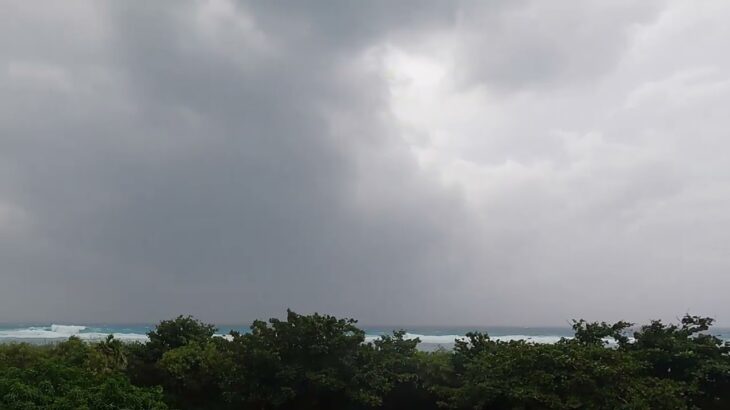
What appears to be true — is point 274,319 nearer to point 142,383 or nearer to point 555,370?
point 142,383

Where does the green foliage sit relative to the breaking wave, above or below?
above

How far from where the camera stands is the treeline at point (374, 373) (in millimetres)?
11242

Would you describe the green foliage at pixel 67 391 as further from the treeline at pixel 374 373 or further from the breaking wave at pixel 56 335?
→ the breaking wave at pixel 56 335

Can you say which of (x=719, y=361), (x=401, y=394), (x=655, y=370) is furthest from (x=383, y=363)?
(x=719, y=361)

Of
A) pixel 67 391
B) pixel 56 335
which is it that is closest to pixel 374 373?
pixel 67 391

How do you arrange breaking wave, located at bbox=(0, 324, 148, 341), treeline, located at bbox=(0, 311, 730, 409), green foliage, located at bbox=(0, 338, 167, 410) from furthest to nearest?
breaking wave, located at bbox=(0, 324, 148, 341) → treeline, located at bbox=(0, 311, 730, 409) → green foliage, located at bbox=(0, 338, 167, 410)

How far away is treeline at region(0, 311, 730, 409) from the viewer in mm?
11242

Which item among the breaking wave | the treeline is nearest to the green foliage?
the treeline

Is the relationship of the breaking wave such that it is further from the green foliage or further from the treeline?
the green foliage

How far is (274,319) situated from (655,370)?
8.53 meters

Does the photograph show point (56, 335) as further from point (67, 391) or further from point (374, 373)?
point (374, 373)

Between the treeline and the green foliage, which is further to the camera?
the treeline

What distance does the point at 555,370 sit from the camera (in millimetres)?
11750

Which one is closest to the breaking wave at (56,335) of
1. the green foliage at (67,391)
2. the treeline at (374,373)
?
the treeline at (374,373)
